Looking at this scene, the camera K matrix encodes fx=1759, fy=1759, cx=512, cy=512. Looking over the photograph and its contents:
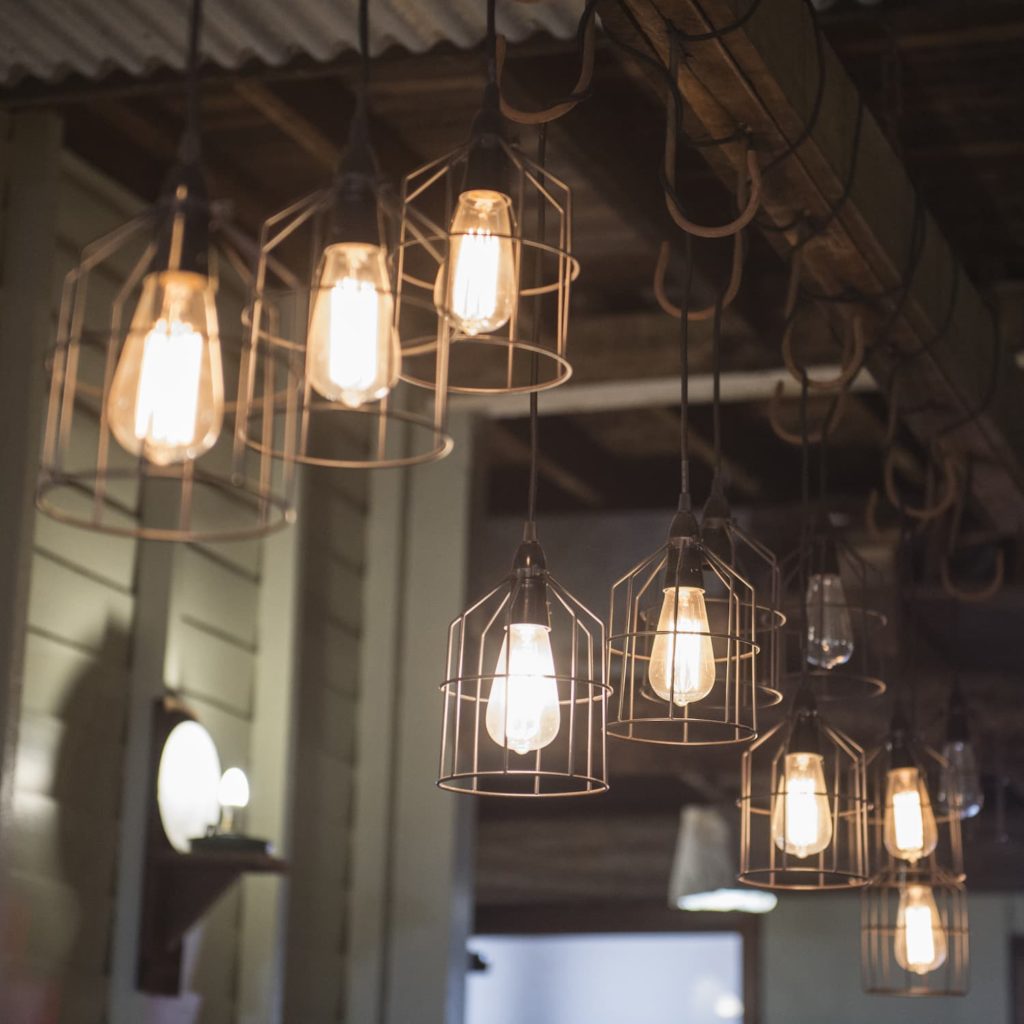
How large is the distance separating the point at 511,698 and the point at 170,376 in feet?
2.13

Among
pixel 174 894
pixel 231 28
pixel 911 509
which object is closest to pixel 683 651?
pixel 911 509

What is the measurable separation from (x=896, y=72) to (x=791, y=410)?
1.76 metres

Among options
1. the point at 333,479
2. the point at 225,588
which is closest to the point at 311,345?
the point at 225,588

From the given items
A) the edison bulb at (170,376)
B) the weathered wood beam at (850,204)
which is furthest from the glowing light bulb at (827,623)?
the edison bulb at (170,376)

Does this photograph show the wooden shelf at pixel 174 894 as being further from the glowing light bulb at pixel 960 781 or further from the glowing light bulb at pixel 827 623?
the glowing light bulb at pixel 960 781

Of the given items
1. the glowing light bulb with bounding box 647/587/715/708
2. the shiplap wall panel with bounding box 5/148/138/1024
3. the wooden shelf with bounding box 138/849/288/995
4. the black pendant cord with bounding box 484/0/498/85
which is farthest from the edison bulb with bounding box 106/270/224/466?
the wooden shelf with bounding box 138/849/288/995

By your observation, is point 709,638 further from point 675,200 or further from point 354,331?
point 354,331

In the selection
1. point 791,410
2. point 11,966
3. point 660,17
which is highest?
point 791,410

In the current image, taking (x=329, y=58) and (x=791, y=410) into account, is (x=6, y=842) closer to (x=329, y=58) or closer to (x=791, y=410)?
(x=329, y=58)

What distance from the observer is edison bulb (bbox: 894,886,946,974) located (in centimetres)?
329

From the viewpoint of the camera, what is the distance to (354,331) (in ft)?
4.83

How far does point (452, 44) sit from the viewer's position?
121 inches

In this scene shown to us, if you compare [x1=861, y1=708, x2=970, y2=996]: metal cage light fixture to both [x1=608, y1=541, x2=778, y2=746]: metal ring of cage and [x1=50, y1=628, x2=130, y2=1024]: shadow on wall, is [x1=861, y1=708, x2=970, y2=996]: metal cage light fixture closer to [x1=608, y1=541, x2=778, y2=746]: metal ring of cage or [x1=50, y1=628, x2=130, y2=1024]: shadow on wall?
[x1=608, y1=541, x2=778, y2=746]: metal ring of cage

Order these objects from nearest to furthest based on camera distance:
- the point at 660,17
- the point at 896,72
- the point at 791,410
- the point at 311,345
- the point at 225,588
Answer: the point at 311,345
the point at 660,17
the point at 896,72
the point at 225,588
the point at 791,410
